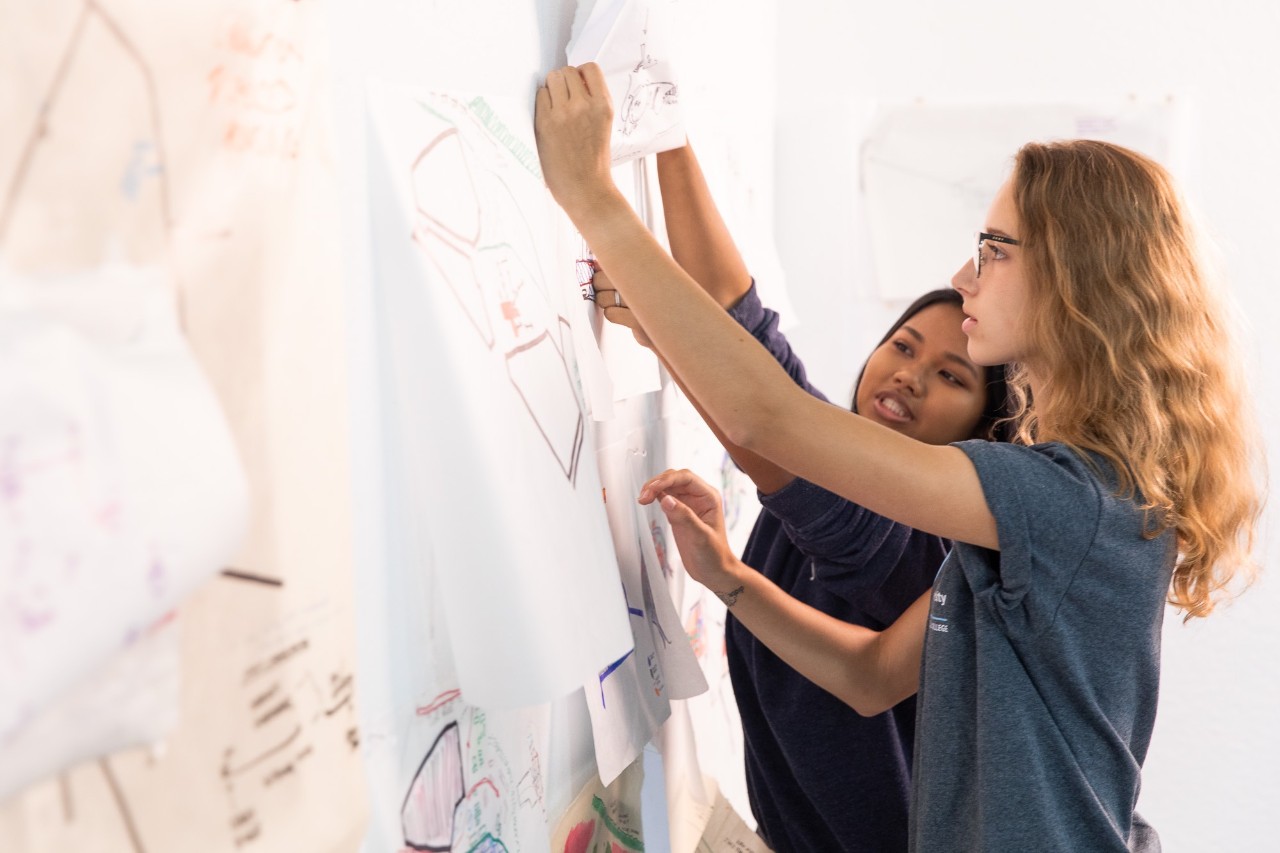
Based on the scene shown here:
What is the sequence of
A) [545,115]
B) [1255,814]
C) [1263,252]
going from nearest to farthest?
[545,115] → [1263,252] → [1255,814]

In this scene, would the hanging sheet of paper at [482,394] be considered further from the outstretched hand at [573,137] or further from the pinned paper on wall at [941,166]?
the pinned paper on wall at [941,166]

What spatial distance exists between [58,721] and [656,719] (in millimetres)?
645

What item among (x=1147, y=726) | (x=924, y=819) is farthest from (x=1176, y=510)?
(x=924, y=819)

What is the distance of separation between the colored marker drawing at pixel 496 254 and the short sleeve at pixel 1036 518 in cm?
28

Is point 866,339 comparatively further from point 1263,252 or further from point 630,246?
point 630,246

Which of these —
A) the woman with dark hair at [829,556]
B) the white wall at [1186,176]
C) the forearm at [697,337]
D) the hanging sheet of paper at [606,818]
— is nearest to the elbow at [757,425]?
Result: the forearm at [697,337]

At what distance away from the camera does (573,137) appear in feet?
2.37

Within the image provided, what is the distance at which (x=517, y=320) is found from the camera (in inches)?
25.8

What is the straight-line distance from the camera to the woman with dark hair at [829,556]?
94cm

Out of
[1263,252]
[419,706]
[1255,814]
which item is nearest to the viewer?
[419,706]

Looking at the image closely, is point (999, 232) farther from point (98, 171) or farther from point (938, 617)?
point (98, 171)

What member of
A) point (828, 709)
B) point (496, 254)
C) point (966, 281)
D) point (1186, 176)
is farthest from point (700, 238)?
point (1186, 176)

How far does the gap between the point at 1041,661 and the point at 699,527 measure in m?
0.30

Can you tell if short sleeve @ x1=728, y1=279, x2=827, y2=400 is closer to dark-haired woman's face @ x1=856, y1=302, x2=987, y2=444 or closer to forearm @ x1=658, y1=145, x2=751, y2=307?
forearm @ x1=658, y1=145, x2=751, y2=307
